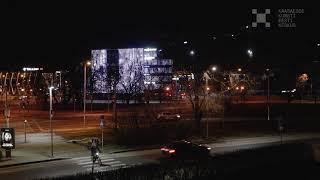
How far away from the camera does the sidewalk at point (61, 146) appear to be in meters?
39.8

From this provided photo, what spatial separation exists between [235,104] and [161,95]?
18.0 metres

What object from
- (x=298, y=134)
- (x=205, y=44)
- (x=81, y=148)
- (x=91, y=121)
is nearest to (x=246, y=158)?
(x=81, y=148)

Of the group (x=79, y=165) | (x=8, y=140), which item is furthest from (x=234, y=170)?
(x=8, y=140)

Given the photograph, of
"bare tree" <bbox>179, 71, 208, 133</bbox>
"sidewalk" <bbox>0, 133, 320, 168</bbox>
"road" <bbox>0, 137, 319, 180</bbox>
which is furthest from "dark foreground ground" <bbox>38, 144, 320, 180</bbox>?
"bare tree" <bbox>179, 71, 208, 133</bbox>

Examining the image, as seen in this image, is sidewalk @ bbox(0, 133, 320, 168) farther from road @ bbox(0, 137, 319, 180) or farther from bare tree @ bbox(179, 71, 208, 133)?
bare tree @ bbox(179, 71, 208, 133)

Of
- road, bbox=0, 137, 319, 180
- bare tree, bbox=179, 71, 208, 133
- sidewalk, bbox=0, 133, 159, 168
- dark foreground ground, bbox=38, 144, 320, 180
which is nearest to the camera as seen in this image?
dark foreground ground, bbox=38, 144, 320, 180

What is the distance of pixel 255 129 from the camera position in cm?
6206

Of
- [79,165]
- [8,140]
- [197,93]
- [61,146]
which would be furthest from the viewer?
[197,93]

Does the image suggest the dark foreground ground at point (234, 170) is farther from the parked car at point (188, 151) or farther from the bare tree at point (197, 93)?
the bare tree at point (197, 93)

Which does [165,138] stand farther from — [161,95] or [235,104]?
[161,95]

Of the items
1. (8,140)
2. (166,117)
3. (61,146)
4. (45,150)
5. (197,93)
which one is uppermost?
(197,93)

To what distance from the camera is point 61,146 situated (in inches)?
1828

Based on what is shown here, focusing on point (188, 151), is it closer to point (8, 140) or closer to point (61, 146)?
point (8, 140)

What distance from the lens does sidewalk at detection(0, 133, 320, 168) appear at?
3975 centimetres
